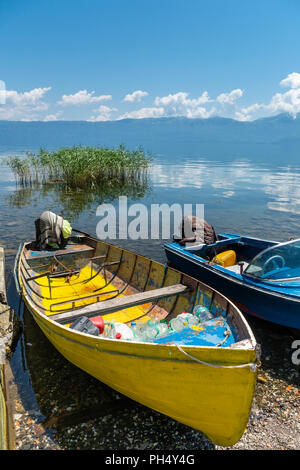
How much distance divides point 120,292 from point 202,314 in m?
3.34

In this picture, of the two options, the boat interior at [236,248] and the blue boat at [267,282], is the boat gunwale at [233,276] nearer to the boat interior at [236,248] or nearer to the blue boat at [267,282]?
the blue boat at [267,282]

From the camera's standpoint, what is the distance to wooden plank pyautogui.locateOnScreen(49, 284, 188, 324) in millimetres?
6250

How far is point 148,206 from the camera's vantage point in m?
25.6

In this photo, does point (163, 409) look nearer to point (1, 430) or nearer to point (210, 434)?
point (210, 434)

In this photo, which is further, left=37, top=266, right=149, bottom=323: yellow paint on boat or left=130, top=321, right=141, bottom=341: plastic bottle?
left=37, top=266, right=149, bottom=323: yellow paint on boat

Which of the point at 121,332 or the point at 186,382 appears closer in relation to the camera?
the point at 186,382

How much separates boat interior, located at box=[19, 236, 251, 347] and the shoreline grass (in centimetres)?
1730

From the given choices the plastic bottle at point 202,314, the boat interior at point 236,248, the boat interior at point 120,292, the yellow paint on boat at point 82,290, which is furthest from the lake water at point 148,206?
the boat interior at point 236,248

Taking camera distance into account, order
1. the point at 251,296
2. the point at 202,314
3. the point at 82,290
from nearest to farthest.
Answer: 1. the point at 202,314
2. the point at 251,296
3. the point at 82,290

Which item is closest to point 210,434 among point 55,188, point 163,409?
point 163,409

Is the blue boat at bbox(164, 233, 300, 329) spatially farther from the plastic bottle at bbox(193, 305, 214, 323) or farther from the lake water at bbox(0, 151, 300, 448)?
the lake water at bbox(0, 151, 300, 448)

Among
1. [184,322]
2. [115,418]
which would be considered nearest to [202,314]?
[184,322]

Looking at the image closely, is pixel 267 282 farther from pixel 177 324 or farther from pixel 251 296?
pixel 177 324

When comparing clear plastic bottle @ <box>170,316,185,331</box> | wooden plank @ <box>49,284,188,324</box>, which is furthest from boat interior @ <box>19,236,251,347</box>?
clear plastic bottle @ <box>170,316,185,331</box>
